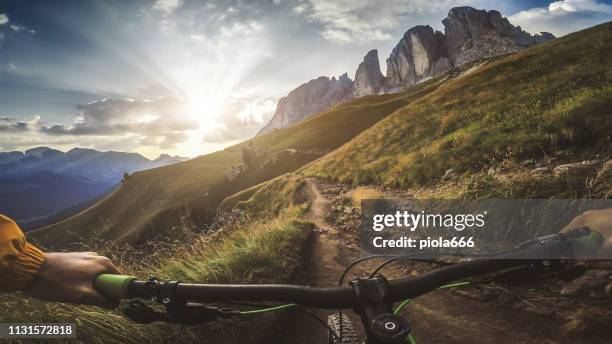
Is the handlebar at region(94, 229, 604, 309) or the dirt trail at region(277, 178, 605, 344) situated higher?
the handlebar at region(94, 229, 604, 309)

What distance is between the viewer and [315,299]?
1.92 meters

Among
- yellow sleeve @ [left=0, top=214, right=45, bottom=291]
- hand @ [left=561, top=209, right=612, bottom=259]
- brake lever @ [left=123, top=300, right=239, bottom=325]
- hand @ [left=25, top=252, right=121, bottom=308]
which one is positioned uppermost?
yellow sleeve @ [left=0, top=214, right=45, bottom=291]

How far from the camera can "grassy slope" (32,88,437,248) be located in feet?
256

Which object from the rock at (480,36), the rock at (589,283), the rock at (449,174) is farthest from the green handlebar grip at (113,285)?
the rock at (480,36)

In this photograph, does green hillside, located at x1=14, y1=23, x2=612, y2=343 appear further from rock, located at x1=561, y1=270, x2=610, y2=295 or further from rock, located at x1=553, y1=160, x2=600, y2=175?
rock, located at x1=561, y1=270, x2=610, y2=295

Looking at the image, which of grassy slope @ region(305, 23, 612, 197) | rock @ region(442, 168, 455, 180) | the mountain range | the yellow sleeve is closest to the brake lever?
the yellow sleeve

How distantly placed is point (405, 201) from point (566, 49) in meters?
34.2

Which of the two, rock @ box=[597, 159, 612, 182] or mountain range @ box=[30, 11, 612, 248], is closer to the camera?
rock @ box=[597, 159, 612, 182]

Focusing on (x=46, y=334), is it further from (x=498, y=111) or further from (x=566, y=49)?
(x=566, y=49)

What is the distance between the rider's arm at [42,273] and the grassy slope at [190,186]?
60189 millimetres

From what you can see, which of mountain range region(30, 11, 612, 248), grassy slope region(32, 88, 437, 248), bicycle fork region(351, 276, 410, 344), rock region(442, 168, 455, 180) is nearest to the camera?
bicycle fork region(351, 276, 410, 344)

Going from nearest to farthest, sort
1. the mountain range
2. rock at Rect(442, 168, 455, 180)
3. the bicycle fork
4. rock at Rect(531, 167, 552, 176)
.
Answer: the bicycle fork
rock at Rect(531, 167, 552, 176)
the mountain range
rock at Rect(442, 168, 455, 180)

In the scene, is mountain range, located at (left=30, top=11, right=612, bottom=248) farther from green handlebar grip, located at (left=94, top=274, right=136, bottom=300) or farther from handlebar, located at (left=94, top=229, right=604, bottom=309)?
handlebar, located at (left=94, top=229, right=604, bottom=309)

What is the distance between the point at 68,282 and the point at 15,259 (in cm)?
30
